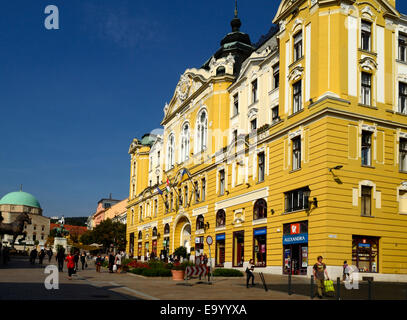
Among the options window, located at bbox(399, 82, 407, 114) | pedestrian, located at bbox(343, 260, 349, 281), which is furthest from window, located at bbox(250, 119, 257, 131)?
pedestrian, located at bbox(343, 260, 349, 281)

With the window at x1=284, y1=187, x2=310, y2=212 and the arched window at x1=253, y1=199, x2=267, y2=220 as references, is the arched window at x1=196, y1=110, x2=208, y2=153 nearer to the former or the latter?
the arched window at x1=253, y1=199, x2=267, y2=220

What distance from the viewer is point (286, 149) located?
3962 centimetres

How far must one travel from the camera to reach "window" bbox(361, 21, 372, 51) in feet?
123

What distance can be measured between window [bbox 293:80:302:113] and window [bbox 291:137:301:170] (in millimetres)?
2295

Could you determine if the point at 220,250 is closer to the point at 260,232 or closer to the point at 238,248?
the point at 238,248

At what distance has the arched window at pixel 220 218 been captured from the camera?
50.0m

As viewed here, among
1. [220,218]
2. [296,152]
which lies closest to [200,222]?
[220,218]

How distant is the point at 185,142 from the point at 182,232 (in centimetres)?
1081

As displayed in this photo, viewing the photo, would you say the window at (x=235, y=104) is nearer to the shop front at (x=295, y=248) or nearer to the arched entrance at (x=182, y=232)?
the arched entrance at (x=182, y=232)

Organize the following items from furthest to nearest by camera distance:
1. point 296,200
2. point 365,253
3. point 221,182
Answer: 1. point 221,182
2. point 296,200
3. point 365,253

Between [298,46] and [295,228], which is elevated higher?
[298,46]

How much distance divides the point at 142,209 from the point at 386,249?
51.4 metres

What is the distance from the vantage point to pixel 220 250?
50.3 metres
